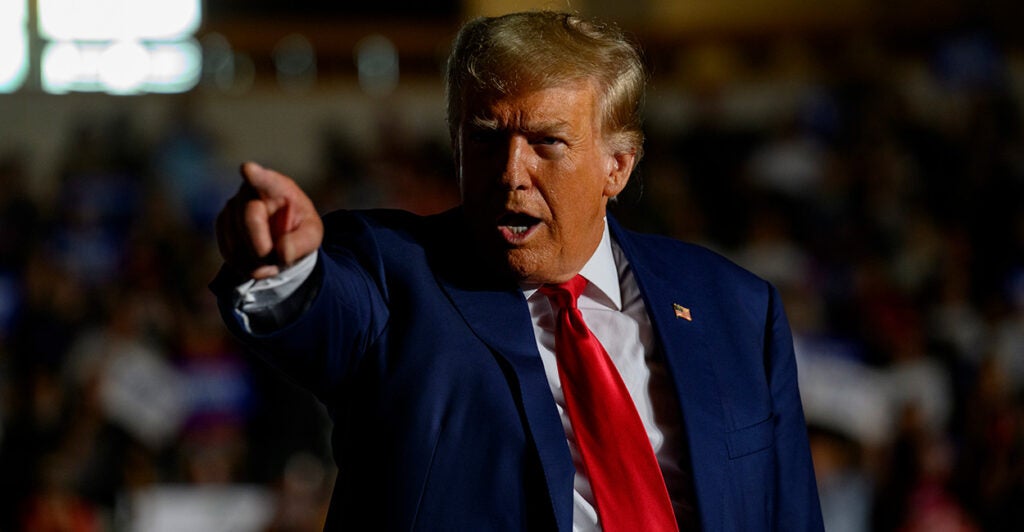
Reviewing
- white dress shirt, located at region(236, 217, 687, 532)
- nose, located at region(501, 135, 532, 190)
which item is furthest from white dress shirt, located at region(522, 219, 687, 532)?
nose, located at region(501, 135, 532, 190)

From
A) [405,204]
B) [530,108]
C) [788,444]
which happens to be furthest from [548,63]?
[405,204]

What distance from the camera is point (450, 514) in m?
1.47

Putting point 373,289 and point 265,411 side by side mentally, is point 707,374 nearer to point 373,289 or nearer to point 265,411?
point 373,289

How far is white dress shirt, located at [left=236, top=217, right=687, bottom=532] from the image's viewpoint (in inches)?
62.2

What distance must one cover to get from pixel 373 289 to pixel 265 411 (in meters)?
4.12

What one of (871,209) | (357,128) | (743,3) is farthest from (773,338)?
(743,3)

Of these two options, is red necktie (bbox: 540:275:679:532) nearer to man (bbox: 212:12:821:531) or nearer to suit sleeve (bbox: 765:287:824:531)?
man (bbox: 212:12:821:531)

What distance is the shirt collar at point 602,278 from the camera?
1.68 m

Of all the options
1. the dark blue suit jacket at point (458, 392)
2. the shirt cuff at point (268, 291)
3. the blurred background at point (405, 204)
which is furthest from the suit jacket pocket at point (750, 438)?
the blurred background at point (405, 204)

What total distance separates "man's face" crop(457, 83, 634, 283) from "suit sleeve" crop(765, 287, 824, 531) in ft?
1.01

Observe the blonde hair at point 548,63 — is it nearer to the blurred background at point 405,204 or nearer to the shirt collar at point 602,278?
the shirt collar at point 602,278

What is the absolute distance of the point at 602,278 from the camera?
5.56ft

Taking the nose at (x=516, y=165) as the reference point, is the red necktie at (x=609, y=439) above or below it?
below

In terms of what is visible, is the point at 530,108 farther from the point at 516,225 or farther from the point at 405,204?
the point at 405,204
